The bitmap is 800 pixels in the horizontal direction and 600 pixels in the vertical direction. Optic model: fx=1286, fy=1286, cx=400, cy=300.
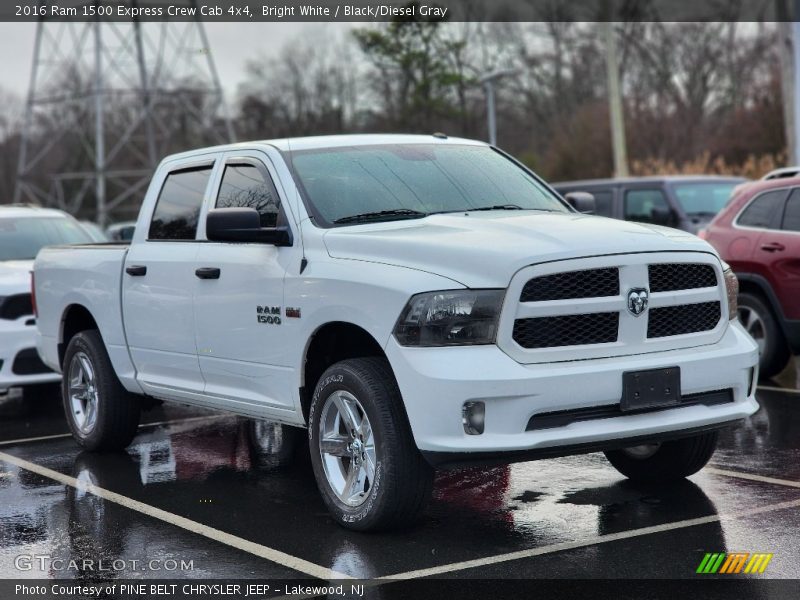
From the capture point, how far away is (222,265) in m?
7.27

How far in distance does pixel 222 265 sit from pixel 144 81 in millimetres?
31715

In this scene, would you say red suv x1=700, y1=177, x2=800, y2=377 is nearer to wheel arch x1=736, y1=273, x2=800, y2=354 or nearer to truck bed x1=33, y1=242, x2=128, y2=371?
wheel arch x1=736, y1=273, x2=800, y2=354

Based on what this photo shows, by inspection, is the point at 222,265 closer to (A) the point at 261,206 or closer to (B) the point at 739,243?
(A) the point at 261,206

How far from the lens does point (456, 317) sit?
5.73 m

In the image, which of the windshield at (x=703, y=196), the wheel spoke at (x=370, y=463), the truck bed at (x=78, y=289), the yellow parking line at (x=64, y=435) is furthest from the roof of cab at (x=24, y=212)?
the windshield at (x=703, y=196)

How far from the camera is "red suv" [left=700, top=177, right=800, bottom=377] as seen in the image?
10.6 meters

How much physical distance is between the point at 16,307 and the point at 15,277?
367 millimetres

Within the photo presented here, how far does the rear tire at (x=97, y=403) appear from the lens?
8688 mm

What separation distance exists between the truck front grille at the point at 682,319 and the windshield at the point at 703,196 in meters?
11.3

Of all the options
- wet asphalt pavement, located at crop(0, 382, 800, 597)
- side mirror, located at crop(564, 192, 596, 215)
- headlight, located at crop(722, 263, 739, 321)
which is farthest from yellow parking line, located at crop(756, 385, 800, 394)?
headlight, located at crop(722, 263, 739, 321)

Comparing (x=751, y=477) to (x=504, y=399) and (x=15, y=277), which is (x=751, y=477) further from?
Answer: (x=15, y=277)

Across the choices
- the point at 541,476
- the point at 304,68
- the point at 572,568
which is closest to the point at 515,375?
the point at 572,568

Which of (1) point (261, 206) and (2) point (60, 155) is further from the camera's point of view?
(2) point (60, 155)

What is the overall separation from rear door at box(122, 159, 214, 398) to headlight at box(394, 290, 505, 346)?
2178mm
